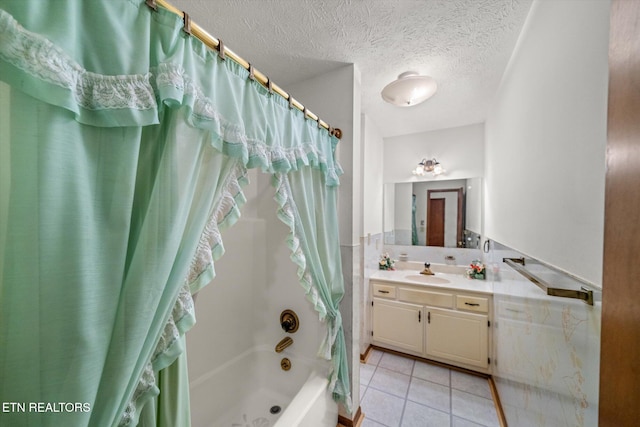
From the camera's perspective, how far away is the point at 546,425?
901mm

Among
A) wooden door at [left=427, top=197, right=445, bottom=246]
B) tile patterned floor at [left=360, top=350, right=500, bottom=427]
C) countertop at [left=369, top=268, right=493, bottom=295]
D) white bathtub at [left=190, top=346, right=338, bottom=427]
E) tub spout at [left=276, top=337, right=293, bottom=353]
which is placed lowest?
tile patterned floor at [left=360, top=350, right=500, bottom=427]

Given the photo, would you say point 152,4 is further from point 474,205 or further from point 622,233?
point 474,205

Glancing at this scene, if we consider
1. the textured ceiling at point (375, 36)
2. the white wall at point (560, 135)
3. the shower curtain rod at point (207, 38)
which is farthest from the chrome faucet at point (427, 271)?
the shower curtain rod at point (207, 38)

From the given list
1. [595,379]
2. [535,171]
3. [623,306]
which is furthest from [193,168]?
[535,171]

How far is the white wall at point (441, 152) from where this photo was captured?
7.84 ft

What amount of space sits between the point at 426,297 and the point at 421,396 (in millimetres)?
782

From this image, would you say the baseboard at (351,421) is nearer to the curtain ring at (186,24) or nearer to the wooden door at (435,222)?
the wooden door at (435,222)

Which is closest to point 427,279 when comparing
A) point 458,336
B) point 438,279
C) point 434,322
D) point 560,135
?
point 438,279

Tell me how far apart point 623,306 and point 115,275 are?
100cm

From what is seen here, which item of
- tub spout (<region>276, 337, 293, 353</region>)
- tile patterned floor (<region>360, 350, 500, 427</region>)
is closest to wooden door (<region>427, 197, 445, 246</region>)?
tile patterned floor (<region>360, 350, 500, 427</region>)

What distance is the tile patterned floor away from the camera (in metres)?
1.56

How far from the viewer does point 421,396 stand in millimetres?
1768

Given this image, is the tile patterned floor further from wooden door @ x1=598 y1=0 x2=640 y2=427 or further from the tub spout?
wooden door @ x1=598 y1=0 x2=640 y2=427

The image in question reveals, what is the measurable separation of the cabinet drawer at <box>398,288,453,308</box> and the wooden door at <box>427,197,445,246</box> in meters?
0.72
